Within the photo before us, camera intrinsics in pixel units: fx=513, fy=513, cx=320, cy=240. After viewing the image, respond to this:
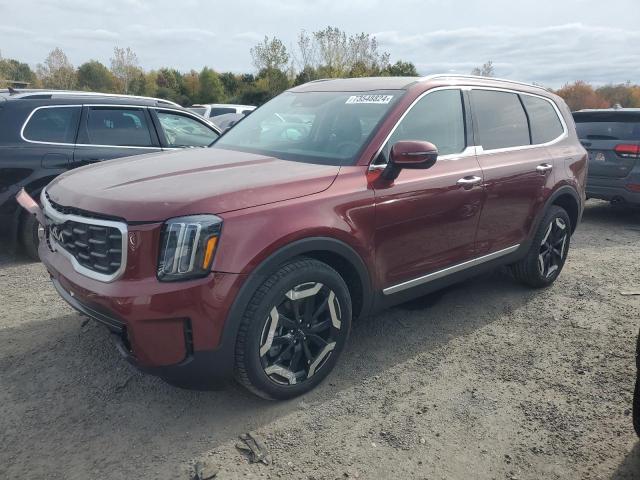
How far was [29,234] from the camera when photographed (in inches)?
203

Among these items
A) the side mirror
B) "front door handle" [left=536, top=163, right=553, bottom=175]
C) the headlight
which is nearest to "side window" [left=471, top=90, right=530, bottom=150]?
"front door handle" [left=536, top=163, right=553, bottom=175]

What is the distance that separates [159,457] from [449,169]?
2565 mm

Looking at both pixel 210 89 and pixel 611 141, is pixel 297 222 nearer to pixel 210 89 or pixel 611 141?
pixel 611 141

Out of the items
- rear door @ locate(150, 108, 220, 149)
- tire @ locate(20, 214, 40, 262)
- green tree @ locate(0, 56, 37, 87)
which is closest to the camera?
tire @ locate(20, 214, 40, 262)

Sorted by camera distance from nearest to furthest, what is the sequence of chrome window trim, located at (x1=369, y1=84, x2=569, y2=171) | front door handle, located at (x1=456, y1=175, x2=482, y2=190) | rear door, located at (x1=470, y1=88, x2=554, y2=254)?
1. chrome window trim, located at (x1=369, y1=84, x2=569, y2=171)
2. front door handle, located at (x1=456, y1=175, x2=482, y2=190)
3. rear door, located at (x1=470, y1=88, x2=554, y2=254)

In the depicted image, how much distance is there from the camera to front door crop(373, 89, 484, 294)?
325 centimetres

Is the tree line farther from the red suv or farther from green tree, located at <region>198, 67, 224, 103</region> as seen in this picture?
the red suv

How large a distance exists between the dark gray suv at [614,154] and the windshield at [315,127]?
5.44 m

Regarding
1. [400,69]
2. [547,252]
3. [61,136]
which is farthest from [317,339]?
[400,69]

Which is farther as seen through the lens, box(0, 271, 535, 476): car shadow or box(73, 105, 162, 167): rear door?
box(73, 105, 162, 167): rear door

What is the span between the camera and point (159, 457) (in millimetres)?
2506

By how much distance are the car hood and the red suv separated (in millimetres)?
11

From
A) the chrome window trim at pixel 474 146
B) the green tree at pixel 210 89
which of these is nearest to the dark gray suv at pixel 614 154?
the chrome window trim at pixel 474 146

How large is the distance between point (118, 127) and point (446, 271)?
4085 mm
